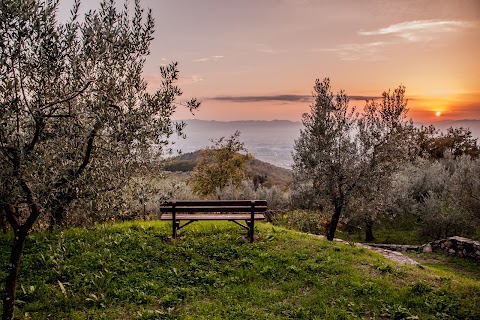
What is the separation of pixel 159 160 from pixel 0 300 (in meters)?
6.10

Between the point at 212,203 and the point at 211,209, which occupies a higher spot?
the point at 212,203

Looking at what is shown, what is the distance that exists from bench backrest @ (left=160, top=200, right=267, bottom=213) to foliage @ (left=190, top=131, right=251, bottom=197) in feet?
107

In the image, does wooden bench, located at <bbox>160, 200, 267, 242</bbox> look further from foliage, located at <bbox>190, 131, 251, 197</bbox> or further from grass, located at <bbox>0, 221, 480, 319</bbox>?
foliage, located at <bbox>190, 131, 251, 197</bbox>

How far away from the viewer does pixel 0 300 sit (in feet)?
30.6

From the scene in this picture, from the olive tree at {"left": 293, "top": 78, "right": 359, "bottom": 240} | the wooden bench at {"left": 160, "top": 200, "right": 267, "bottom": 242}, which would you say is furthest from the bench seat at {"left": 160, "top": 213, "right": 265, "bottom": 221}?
the olive tree at {"left": 293, "top": 78, "right": 359, "bottom": 240}

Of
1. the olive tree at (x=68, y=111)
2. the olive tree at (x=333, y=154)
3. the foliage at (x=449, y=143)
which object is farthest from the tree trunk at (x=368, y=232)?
the foliage at (x=449, y=143)

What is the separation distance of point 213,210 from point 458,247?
17.4 meters

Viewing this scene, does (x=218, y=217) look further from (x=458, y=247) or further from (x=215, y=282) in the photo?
(x=458, y=247)

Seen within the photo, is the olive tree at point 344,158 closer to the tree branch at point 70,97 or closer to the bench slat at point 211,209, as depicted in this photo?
the bench slat at point 211,209

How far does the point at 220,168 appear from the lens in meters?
49.0

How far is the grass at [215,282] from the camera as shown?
9.44m

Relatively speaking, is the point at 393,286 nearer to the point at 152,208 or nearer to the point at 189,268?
→ the point at 189,268

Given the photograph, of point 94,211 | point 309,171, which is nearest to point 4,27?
point 94,211

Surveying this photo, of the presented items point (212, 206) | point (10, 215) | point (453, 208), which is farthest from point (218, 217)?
point (453, 208)
